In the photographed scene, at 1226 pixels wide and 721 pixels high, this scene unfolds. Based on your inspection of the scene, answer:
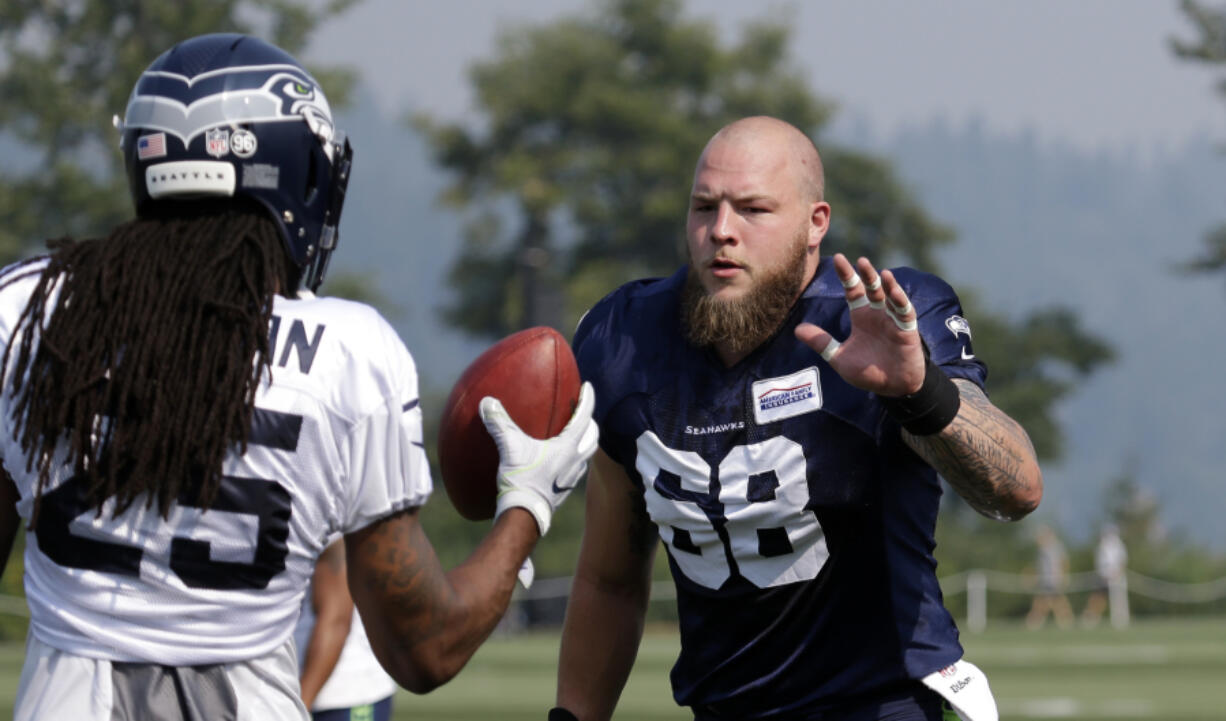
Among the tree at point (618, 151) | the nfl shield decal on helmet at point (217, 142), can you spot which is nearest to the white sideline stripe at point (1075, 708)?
the nfl shield decal on helmet at point (217, 142)

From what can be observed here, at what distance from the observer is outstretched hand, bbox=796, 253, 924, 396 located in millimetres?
3037

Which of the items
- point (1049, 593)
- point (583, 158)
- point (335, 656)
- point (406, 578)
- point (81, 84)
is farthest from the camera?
point (583, 158)

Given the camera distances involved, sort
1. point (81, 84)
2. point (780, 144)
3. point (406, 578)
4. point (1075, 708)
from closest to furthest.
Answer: point (406, 578)
point (780, 144)
point (1075, 708)
point (81, 84)

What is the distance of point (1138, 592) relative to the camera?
25.7 metres

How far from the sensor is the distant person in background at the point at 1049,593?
23.7 meters

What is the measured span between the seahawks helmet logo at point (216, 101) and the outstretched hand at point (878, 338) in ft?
3.42

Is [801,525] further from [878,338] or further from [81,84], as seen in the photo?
[81,84]

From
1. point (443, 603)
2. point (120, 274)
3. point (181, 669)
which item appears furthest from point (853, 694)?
point (120, 274)

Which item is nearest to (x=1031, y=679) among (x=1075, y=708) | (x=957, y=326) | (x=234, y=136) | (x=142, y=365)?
(x=1075, y=708)

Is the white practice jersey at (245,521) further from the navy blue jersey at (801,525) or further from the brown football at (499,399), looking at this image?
the navy blue jersey at (801,525)

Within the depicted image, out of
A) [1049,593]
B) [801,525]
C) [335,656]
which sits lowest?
[1049,593]

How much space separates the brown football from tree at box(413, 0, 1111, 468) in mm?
35596

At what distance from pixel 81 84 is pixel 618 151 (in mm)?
14467

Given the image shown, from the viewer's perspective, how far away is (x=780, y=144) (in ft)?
12.8
